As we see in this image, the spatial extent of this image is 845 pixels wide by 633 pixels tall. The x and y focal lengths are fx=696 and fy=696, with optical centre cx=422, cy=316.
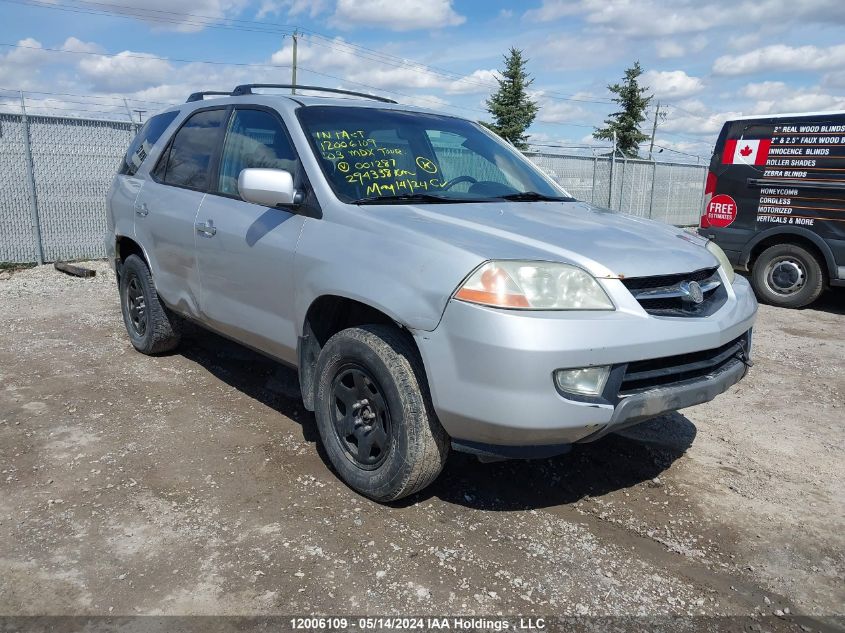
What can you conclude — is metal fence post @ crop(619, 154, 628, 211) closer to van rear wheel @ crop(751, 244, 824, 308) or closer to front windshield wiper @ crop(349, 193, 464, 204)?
van rear wheel @ crop(751, 244, 824, 308)

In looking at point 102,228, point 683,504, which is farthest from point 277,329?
point 102,228

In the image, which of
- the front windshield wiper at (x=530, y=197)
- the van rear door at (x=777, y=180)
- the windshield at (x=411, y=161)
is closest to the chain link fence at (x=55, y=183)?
the van rear door at (x=777, y=180)

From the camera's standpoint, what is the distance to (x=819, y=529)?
10.2 ft

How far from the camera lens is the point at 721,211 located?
834 cm

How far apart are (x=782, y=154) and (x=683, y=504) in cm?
593

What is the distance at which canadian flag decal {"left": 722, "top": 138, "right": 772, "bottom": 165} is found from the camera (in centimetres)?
792

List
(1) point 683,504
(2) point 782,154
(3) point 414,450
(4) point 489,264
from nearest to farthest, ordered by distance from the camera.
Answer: (4) point 489,264 → (3) point 414,450 → (1) point 683,504 → (2) point 782,154

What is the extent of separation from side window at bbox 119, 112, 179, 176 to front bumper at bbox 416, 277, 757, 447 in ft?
10.7

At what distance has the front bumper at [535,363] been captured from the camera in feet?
8.34

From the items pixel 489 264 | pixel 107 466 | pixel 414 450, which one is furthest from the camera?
pixel 107 466

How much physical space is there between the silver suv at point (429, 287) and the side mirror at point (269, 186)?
10 millimetres

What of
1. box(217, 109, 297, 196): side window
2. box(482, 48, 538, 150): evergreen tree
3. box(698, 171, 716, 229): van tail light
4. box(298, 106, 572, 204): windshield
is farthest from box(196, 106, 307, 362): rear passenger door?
box(482, 48, 538, 150): evergreen tree

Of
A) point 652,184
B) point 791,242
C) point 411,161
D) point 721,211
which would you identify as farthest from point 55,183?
point 652,184

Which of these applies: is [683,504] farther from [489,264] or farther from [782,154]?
[782,154]
